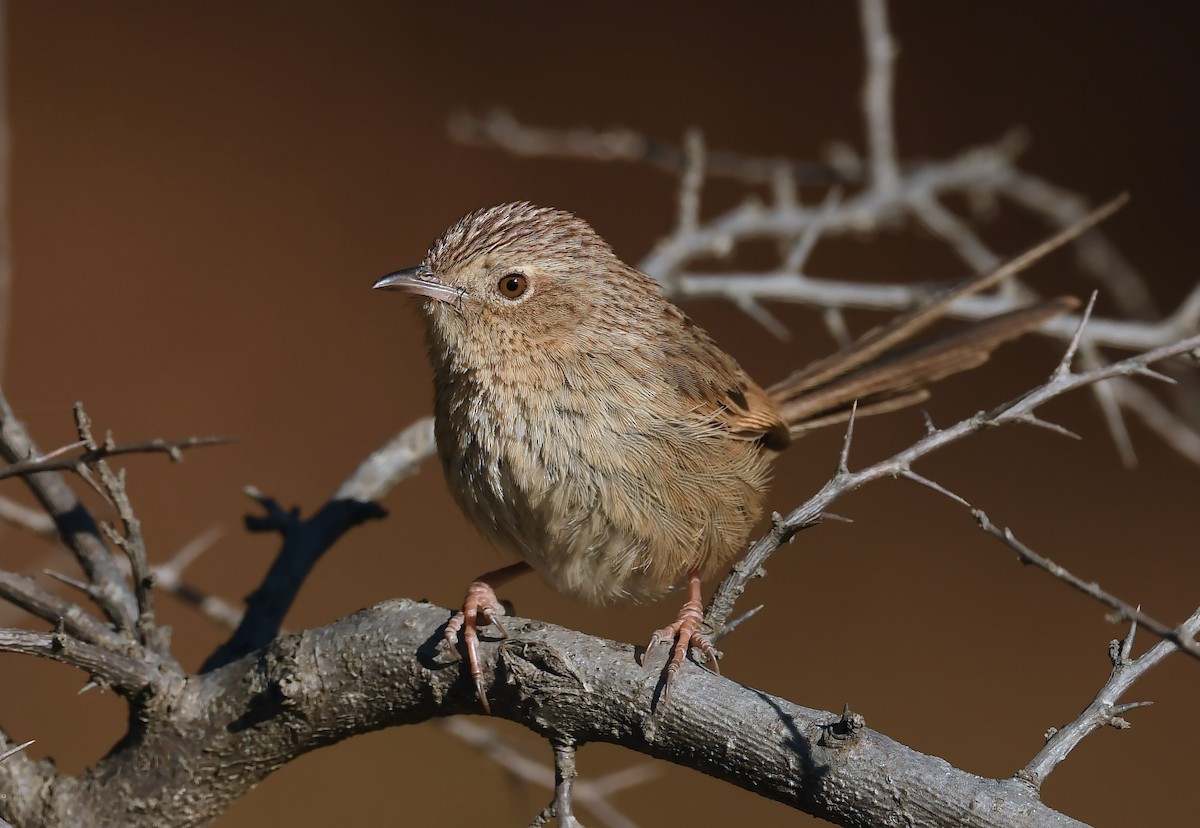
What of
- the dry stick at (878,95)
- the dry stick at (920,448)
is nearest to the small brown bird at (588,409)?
the dry stick at (920,448)

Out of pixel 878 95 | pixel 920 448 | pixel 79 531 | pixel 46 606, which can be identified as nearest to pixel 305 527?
pixel 79 531

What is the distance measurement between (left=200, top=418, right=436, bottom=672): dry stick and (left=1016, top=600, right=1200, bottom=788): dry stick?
1.83 meters

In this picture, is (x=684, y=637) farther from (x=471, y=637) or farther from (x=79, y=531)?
(x=79, y=531)

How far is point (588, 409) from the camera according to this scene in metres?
3.13

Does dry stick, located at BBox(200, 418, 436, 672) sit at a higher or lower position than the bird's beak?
lower

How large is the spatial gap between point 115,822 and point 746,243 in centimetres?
482

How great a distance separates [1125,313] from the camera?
5.10 metres

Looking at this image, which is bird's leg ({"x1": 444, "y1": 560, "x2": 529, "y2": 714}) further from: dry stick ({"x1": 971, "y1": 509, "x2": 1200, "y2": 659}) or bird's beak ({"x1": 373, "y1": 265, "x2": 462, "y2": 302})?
dry stick ({"x1": 971, "y1": 509, "x2": 1200, "y2": 659})

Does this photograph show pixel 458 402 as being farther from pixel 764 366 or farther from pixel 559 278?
pixel 764 366

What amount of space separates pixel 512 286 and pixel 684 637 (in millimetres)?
1284

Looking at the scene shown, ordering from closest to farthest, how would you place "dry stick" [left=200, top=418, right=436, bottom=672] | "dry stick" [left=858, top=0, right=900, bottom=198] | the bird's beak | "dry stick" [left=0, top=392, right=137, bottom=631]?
"dry stick" [left=0, top=392, right=137, bottom=631]
"dry stick" [left=200, top=418, right=436, bottom=672]
the bird's beak
"dry stick" [left=858, top=0, right=900, bottom=198]

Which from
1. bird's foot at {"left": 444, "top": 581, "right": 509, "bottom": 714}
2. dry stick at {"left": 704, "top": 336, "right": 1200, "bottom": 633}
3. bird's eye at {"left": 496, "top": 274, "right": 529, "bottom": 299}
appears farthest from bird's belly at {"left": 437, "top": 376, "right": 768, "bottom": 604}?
dry stick at {"left": 704, "top": 336, "right": 1200, "bottom": 633}

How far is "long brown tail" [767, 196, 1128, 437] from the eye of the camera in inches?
143

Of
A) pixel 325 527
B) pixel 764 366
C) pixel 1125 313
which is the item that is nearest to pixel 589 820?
pixel 325 527
